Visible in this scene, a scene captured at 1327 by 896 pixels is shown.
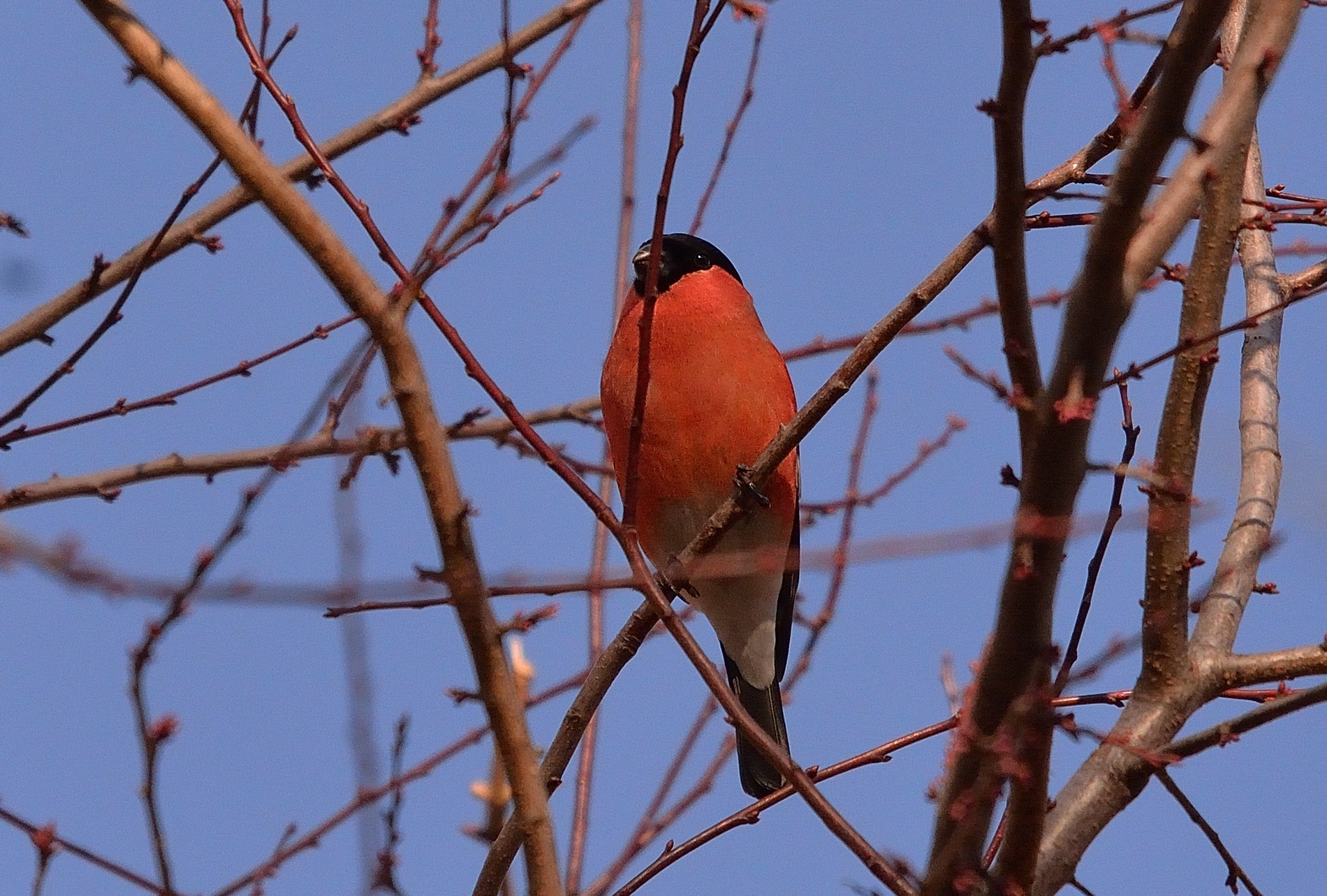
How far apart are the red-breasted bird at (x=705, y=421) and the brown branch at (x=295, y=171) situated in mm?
729

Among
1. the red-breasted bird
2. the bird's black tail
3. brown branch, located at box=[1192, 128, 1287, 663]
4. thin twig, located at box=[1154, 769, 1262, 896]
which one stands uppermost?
the red-breasted bird

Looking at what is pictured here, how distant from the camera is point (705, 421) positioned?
4148mm

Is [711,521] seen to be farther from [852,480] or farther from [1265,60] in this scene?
[1265,60]

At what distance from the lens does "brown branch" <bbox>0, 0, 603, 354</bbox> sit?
11.4ft

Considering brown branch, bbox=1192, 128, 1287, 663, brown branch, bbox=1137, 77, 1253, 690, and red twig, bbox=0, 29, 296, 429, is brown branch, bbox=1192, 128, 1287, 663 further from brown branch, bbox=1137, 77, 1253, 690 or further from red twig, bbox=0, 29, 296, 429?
red twig, bbox=0, 29, 296, 429

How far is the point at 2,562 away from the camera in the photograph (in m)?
1.83

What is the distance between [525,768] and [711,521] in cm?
124

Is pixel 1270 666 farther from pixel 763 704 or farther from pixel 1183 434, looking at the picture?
pixel 763 704

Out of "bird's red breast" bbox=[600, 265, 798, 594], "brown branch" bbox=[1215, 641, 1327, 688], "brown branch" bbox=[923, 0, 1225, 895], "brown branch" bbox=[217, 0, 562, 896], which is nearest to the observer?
"brown branch" bbox=[923, 0, 1225, 895]

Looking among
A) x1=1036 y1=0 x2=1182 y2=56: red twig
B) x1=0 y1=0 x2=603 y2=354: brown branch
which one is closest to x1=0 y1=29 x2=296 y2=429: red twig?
x1=0 y1=0 x2=603 y2=354: brown branch

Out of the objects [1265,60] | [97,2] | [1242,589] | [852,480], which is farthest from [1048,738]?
[852,480]

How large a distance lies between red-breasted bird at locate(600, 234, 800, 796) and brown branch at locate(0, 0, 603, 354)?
2.39ft

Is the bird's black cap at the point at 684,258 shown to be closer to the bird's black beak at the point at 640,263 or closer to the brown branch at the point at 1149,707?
the bird's black beak at the point at 640,263

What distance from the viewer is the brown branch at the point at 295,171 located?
3.48 m
